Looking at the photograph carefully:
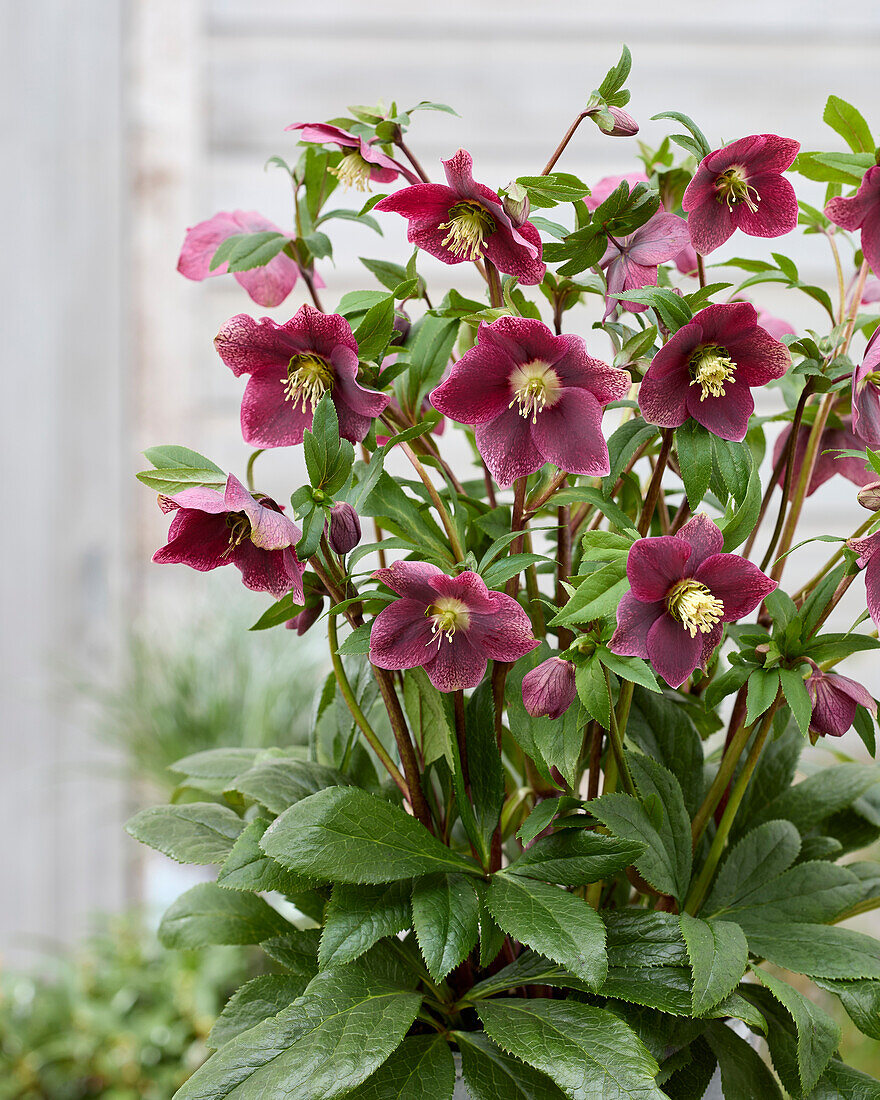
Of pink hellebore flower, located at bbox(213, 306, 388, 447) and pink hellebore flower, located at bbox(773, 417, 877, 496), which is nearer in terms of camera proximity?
pink hellebore flower, located at bbox(213, 306, 388, 447)

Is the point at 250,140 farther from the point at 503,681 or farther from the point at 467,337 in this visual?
the point at 503,681

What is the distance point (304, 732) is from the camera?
4.54 feet

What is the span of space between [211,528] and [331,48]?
1619 millimetres

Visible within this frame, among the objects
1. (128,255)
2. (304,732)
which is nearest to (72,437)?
(128,255)

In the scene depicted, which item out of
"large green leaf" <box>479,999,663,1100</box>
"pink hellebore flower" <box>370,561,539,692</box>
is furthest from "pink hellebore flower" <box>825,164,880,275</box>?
"large green leaf" <box>479,999,663,1100</box>

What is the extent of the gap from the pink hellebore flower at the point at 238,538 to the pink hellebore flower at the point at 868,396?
217 millimetres

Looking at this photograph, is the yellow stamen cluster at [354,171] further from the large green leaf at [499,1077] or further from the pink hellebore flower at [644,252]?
the large green leaf at [499,1077]

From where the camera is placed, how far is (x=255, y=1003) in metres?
0.43

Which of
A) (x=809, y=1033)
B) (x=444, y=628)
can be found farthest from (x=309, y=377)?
(x=809, y=1033)

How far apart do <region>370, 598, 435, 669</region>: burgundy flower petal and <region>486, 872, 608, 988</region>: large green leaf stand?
0.10m

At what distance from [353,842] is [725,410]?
0.73ft

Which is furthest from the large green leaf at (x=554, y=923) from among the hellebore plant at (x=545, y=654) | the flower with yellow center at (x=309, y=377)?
the flower with yellow center at (x=309, y=377)

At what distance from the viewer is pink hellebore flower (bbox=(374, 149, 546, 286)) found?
365 mm

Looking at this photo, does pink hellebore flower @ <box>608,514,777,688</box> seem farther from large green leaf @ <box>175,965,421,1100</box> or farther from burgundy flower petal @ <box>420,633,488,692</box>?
large green leaf @ <box>175,965,421,1100</box>
